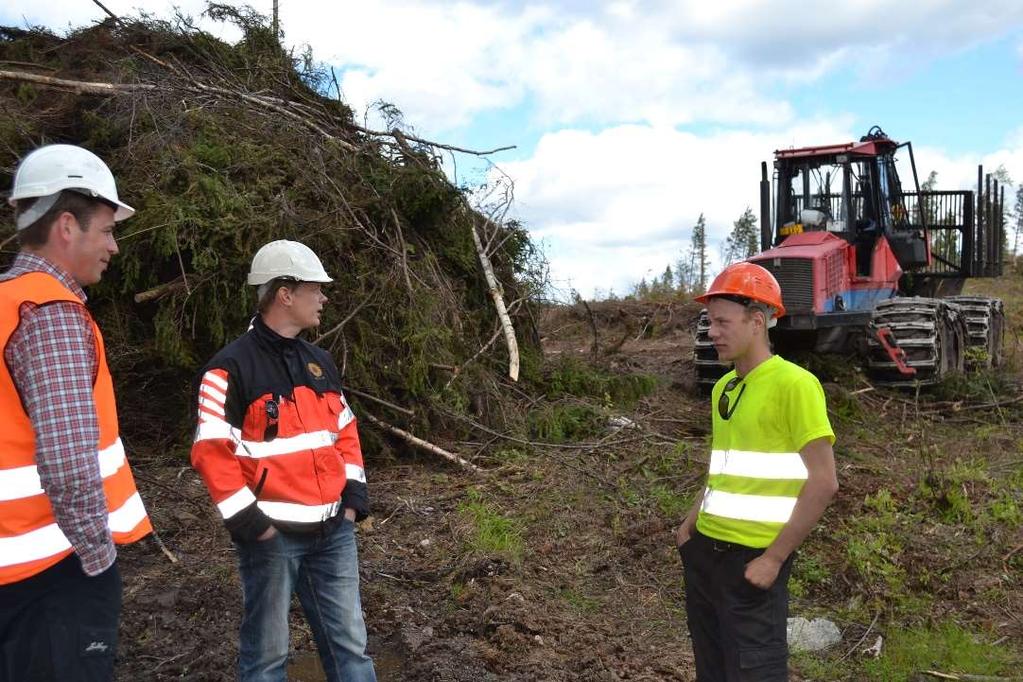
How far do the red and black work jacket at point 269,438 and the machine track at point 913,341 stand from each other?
7994 millimetres

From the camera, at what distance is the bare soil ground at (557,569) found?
463 centimetres

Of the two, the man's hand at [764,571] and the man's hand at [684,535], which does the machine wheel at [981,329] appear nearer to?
the man's hand at [684,535]

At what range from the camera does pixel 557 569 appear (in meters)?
5.68

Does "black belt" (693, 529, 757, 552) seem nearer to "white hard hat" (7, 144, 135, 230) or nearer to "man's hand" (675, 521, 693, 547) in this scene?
"man's hand" (675, 521, 693, 547)

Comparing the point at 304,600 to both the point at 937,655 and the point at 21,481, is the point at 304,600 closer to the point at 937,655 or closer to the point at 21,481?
the point at 21,481

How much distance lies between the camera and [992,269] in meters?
13.1

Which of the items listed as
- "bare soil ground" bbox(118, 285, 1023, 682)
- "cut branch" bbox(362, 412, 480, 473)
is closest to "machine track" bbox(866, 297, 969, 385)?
"bare soil ground" bbox(118, 285, 1023, 682)

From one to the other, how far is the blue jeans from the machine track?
7.92 meters

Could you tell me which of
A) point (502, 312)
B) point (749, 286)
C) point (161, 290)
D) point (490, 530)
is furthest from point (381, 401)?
point (749, 286)

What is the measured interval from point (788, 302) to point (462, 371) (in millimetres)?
3682

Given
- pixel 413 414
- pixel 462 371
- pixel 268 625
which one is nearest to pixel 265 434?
pixel 268 625

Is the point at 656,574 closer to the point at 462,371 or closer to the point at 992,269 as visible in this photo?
the point at 462,371

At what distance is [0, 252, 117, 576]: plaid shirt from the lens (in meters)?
2.21

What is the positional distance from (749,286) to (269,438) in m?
1.66
